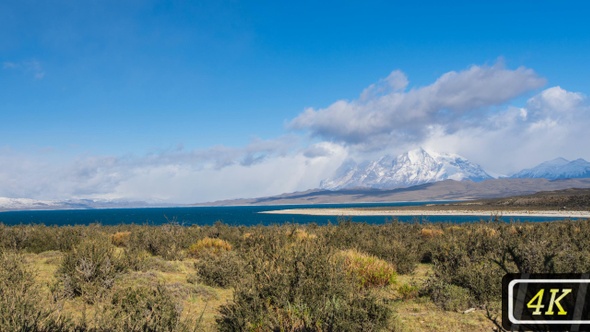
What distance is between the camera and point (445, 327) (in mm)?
7805

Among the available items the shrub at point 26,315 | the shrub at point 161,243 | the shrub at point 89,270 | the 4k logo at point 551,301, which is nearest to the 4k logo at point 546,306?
the 4k logo at point 551,301

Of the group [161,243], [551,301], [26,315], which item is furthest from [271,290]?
[161,243]

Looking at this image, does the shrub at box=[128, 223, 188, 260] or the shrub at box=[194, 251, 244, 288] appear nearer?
the shrub at box=[194, 251, 244, 288]

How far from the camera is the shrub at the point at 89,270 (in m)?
9.83

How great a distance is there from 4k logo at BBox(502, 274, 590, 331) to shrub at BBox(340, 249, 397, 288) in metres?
4.94

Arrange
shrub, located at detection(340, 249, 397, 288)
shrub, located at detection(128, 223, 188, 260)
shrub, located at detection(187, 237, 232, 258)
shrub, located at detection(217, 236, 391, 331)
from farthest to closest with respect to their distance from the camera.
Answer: shrub, located at detection(187, 237, 232, 258)
shrub, located at detection(128, 223, 188, 260)
shrub, located at detection(340, 249, 397, 288)
shrub, located at detection(217, 236, 391, 331)

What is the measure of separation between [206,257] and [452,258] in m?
8.53

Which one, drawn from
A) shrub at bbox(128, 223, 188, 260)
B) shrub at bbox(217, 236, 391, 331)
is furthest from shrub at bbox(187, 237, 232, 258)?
shrub at bbox(217, 236, 391, 331)

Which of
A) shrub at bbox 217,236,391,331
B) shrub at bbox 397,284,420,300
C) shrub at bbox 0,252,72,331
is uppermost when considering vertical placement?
shrub at bbox 0,252,72,331

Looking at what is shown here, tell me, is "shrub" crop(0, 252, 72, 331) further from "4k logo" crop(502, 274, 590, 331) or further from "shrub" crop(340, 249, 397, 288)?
"shrub" crop(340, 249, 397, 288)

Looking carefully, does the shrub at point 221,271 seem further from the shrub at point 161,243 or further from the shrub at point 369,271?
the shrub at point 161,243

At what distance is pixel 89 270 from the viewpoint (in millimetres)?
10195

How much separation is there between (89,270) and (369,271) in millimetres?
8013

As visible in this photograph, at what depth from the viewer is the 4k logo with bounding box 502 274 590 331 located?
4.77 meters
